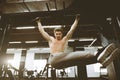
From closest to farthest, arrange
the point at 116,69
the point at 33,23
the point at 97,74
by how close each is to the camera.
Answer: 1. the point at 33,23
2. the point at 116,69
3. the point at 97,74

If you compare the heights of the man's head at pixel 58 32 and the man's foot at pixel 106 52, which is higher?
the man's head at pixel 58 32

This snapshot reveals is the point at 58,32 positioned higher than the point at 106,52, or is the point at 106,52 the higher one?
the point at 58,32

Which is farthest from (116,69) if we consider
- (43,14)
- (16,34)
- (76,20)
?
(16,34)

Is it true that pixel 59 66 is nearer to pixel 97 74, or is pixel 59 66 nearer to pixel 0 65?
pixel 0 65

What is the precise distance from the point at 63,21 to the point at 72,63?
109cm

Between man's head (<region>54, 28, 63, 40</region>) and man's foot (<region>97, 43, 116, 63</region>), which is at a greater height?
man's head (<region>54, 28, 63, 40</region>)

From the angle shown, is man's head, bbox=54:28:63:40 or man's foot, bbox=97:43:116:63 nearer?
man's foot, bbox=97:43:116:63

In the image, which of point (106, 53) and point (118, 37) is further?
point (118, 37)

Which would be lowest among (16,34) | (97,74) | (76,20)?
(97,74)

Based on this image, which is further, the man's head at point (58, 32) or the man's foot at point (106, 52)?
the man's head at point (58, 32)

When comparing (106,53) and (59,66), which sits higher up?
(106,53)

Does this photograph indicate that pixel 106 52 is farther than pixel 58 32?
No

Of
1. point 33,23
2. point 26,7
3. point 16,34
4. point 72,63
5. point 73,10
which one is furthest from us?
point 16,34

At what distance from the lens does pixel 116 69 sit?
515 cm
